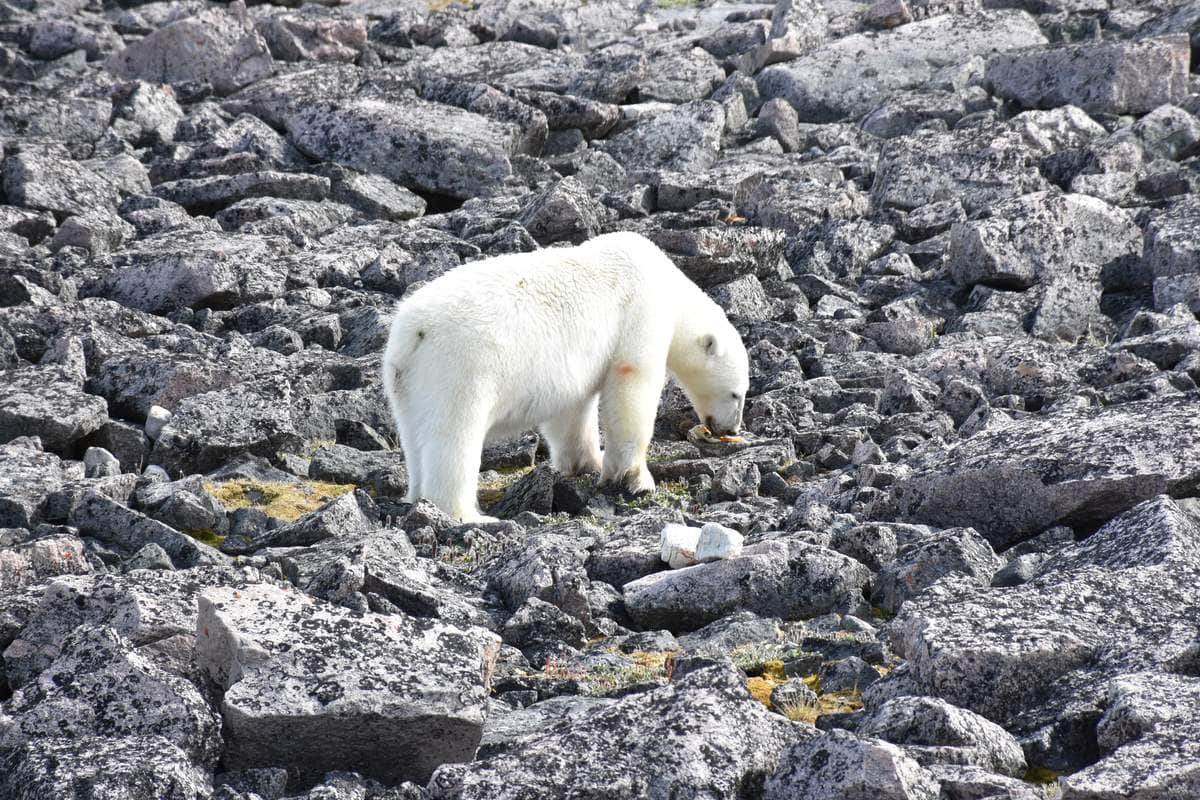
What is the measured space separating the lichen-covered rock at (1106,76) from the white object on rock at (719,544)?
1655cm

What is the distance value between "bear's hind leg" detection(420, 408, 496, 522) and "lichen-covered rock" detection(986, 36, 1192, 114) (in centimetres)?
1524

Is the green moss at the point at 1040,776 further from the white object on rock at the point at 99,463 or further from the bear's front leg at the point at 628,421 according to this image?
the white object on rock at the point at 99,463

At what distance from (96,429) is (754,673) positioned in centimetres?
676

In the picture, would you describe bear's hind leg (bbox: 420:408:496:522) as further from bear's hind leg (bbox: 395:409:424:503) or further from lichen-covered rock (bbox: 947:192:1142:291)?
lichen-covered rock (bbox: 947:192:1142:291)

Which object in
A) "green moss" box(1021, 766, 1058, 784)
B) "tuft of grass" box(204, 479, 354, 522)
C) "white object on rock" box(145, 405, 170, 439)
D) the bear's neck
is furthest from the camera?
the bear's neck

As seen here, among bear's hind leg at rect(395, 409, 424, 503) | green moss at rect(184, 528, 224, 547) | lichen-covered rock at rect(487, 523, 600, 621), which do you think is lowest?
green moss at rect(184, 528, 224, 547)

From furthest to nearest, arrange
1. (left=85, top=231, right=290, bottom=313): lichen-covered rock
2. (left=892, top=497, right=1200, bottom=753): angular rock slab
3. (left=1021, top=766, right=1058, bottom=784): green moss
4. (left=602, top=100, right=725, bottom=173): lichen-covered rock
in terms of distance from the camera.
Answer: (left=602, top=100, right=725, bottom=173): lichen-covered rock < (left=85, top=231, right=290, bottom=313): lichen-covered rock < (left=892, top=497, right=1200, bottom=753): angular rock slab < (left=1021, top=766, right=1058, bottom=784): green moss

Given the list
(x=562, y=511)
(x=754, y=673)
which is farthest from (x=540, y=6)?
(x=754, y=673)

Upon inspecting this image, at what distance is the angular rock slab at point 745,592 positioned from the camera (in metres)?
8.00

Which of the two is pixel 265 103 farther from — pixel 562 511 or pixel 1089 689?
pixel 1089 689

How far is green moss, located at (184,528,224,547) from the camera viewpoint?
32.1 feet

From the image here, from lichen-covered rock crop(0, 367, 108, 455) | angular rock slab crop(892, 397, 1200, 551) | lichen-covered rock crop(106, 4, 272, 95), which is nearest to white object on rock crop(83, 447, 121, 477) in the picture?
lichen-covered rock crop(0, 367, 108, 455)

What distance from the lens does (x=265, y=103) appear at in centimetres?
2333

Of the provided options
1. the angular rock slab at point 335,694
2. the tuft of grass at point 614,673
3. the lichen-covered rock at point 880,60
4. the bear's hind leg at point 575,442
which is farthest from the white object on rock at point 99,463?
the lichen-covered rock at point 880,60
